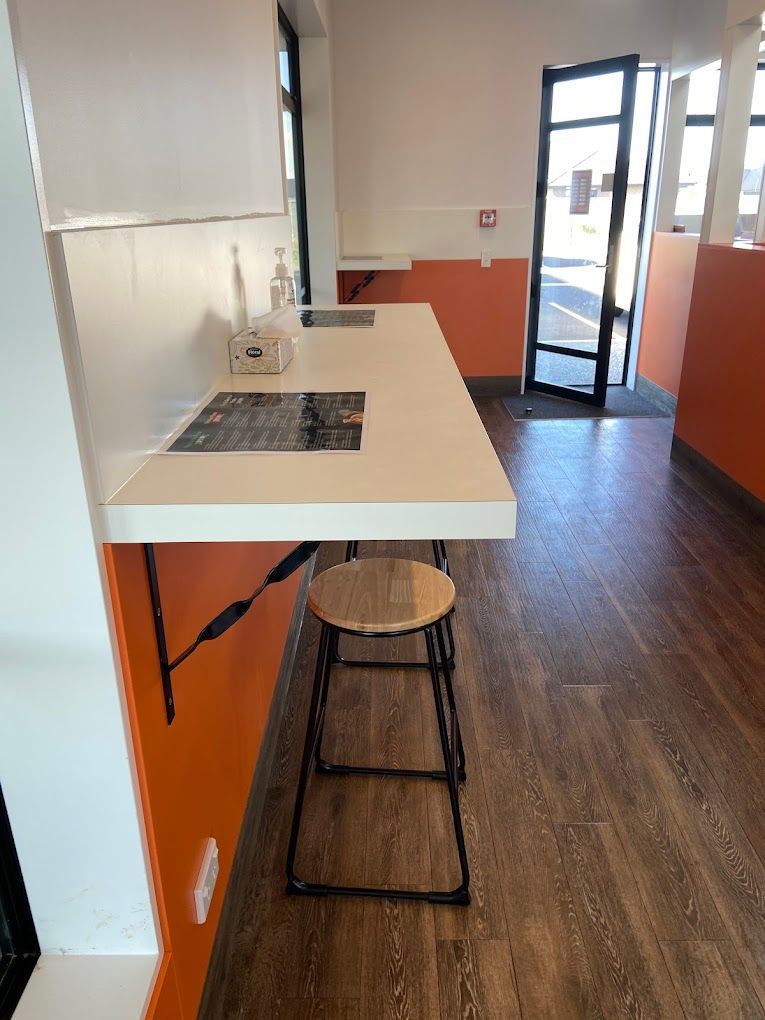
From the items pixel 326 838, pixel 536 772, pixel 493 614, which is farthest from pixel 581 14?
pixel 326 838

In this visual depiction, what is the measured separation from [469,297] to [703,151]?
1990 millimetres

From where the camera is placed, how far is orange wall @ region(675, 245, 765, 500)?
356 centimetres

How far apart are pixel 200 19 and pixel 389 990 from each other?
201 cm

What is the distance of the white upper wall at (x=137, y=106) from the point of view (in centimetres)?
87

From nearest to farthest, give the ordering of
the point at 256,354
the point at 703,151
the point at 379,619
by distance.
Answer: the point at 379,619 < the point at 256,354 < the point at 703,151

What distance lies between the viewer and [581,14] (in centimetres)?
519

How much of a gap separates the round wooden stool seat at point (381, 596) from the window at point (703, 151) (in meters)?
4.53

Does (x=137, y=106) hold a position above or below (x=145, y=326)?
above

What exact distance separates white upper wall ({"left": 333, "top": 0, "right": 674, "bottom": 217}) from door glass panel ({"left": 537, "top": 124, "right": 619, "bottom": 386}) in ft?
0.78

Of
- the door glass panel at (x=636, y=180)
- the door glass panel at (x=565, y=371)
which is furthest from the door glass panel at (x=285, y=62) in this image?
the door glass panel at (x=565, y=371)

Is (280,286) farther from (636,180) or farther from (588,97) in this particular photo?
(636,180)

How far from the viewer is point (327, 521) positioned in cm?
103

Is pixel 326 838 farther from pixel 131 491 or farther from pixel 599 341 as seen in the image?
pixel 599 341

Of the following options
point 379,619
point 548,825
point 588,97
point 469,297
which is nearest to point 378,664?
point 548,825
